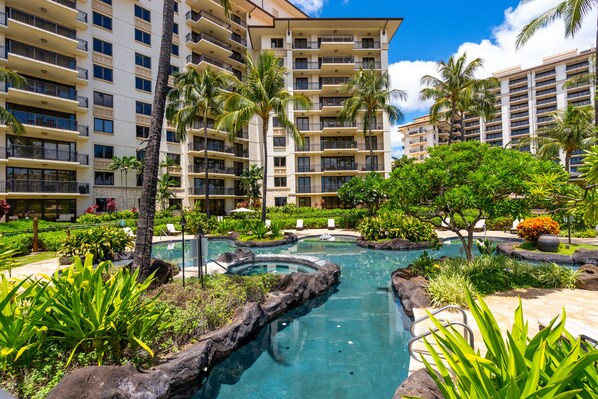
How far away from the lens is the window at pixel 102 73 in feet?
93.1

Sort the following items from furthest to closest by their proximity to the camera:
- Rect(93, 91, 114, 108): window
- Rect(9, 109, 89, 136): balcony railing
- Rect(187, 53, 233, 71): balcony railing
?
Rect(187, 53, 233, 71): balcony railing < Rect(93, 91, 114, 108): window < Rect(9, 109, 89, 136): balcony railing

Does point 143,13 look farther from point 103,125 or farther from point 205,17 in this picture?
point 103,125

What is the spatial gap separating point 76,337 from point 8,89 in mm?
29761

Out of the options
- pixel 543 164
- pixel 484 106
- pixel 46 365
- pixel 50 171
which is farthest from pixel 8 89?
pixel 484 106

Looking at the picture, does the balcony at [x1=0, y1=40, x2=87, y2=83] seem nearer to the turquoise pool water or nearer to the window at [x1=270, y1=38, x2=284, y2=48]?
the window at [x1=270, y1=38, x2=284, y2=48]

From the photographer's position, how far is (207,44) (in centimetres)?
3425

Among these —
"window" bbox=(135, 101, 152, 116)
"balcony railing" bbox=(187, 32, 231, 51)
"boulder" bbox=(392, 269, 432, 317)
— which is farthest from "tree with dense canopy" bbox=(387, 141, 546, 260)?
"balcony railing" bbox=(187, 32, 231, 51)

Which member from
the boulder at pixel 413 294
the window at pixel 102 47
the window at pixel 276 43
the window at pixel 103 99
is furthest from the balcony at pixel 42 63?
the boulder at pixel 413 294

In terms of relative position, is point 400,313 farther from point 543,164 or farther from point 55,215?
point 55,215

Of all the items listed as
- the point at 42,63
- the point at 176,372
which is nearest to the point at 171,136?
the point at 42,63

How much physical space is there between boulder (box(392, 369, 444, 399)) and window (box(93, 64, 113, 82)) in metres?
36.1

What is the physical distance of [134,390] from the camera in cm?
388

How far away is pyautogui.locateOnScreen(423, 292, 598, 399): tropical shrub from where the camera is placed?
1888 mm

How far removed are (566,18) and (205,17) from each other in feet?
115
